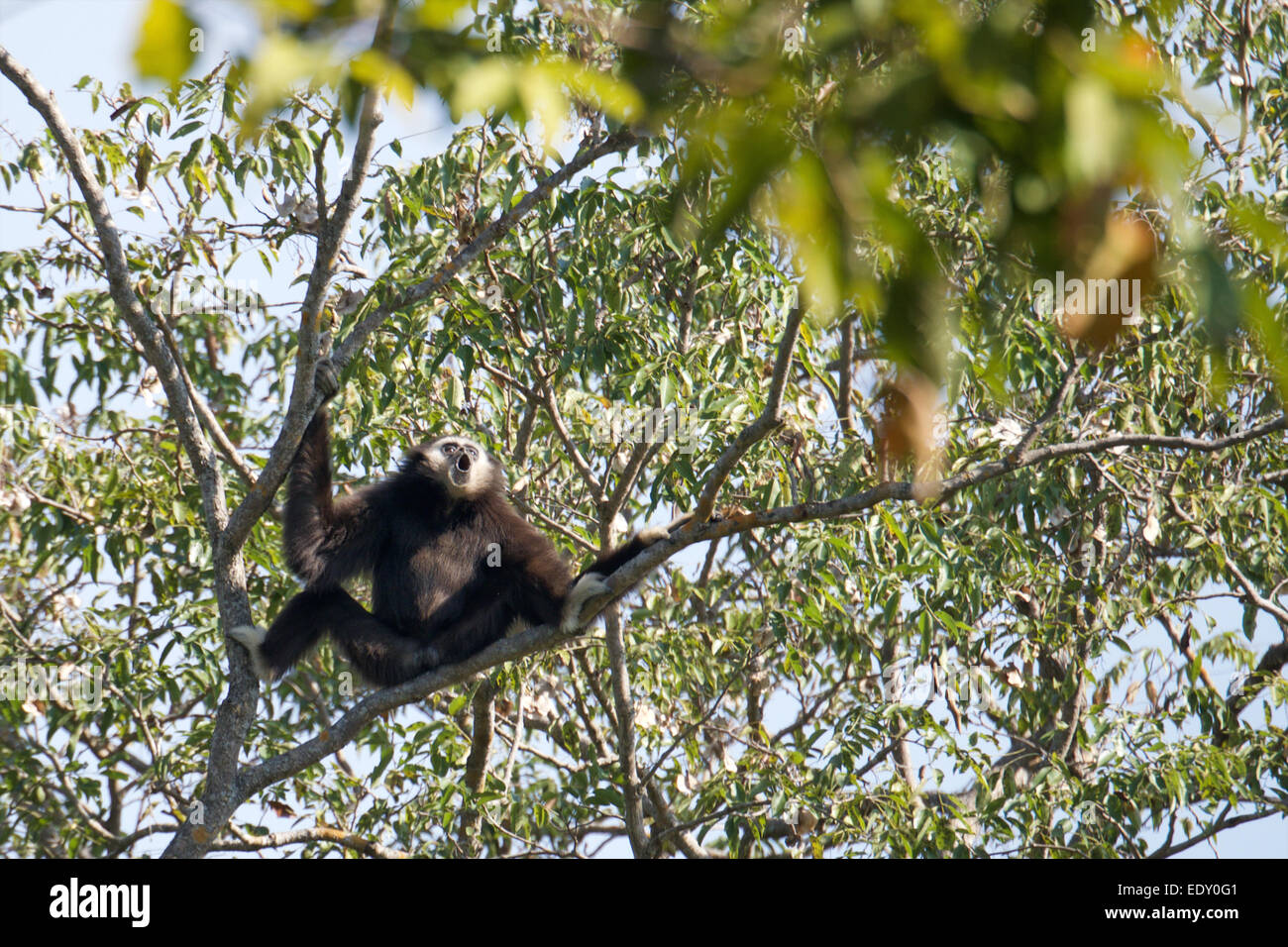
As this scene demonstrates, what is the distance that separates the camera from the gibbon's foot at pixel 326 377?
5.58 m

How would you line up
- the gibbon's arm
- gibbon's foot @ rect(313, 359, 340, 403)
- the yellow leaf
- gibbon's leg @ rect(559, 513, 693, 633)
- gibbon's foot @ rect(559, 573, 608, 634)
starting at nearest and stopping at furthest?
the yellow leaf < gibbon's foot @ rect(313, 359, 340, 403) < gibbon's leg @ rect(559, 513, 693, 633) < gibbon's foot @ rect(559, 573, 608, 634) < the gibbon's arm

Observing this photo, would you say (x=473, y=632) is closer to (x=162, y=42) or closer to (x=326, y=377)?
(x=326, y=377)

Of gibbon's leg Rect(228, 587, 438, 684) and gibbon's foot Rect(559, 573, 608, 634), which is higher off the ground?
gibbon's leg Rect(228, 587, 438, 684)

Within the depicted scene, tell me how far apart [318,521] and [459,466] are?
0.98 m

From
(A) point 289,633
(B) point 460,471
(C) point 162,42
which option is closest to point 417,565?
(B) point 460,471

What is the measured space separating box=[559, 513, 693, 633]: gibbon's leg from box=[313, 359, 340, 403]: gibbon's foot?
1.55m

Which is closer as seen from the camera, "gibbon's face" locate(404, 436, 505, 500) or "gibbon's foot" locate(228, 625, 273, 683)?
"gibbon's foot" locate(228, 625, 273, 683)

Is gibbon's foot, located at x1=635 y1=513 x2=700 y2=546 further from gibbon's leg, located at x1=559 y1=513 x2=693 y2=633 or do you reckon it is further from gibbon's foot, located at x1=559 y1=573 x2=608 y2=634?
gibbon's foot, located at x1=559 y1=573 x2=608 y2=634

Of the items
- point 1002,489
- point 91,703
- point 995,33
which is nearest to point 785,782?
point 1002,489

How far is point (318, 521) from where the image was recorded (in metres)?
6.75

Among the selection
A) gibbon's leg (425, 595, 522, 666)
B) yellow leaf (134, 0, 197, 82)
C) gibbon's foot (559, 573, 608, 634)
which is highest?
gibbon's leg (425, 595, 522, 666)

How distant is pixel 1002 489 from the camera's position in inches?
356

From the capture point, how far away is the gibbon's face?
738 centimetres

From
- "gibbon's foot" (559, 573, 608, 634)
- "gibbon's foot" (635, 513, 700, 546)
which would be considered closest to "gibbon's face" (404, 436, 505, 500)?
"gibbon's foot" (559, 573, 608, 634)
